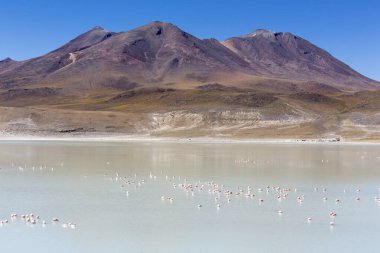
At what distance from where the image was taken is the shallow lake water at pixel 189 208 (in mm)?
16828

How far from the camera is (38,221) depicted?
19344mm

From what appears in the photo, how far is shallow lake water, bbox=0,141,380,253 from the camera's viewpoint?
55.2 ft

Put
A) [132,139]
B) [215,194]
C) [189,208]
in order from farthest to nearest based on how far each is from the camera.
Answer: [132,139] < [215,194] < [189,208]

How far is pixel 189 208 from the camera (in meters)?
22.3

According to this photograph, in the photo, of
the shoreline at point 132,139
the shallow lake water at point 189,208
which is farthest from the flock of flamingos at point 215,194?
the shoreline at point 132,139

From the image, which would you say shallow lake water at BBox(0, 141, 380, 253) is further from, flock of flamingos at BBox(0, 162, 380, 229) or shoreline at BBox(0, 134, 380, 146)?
shoreline at BBox(0, 134, 380, 146)

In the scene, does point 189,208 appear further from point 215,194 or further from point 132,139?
point 132,139

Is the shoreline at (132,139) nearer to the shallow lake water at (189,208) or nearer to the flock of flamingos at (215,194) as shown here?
the shallow lake water at (189,208)

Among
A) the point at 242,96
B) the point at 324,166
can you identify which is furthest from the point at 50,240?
the point at 242,96

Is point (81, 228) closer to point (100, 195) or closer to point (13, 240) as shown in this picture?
point (13, 240)

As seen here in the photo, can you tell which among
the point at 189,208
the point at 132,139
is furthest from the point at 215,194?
the point at 132,139

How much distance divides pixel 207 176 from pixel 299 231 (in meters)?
15.5

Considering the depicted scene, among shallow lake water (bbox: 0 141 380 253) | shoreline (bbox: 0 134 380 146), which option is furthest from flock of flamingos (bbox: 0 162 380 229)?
shoreline (bbox: 0 134 380 146)

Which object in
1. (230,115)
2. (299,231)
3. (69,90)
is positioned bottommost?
(299,231)
